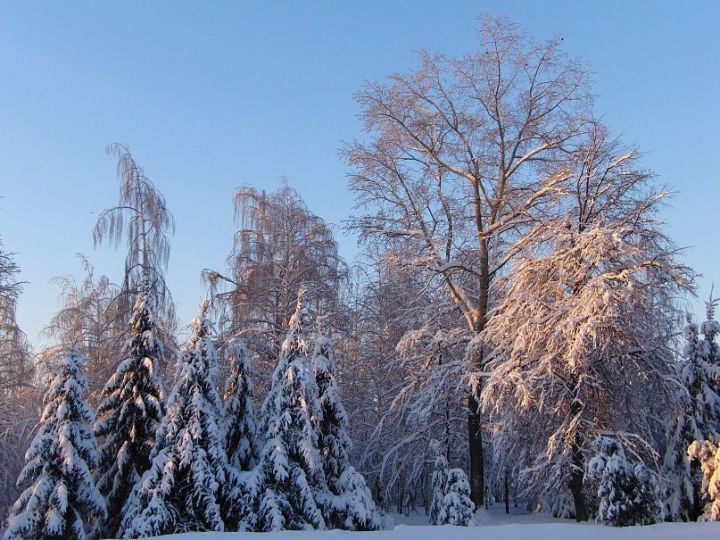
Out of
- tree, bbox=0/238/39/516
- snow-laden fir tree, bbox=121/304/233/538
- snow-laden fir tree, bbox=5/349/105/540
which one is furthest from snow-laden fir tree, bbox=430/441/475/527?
tree, bbox=0/238/39/516

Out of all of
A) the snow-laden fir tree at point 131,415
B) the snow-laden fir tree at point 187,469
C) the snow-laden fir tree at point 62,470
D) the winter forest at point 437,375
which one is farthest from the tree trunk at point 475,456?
the snow-laden fir tree at point 62,470

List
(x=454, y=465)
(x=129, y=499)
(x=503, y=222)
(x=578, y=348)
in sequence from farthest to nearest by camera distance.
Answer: (x=454, y=465) < (x=503, y=222) < (x=129, y=499) < (x=578, y=348)

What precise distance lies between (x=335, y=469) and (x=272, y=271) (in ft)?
29.9

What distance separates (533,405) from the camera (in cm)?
1622

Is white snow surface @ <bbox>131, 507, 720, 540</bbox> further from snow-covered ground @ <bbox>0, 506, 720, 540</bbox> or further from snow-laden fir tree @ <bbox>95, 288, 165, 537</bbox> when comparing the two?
snow-laden fir tree @ <bbox>95, 288, 165, 537</bbox>

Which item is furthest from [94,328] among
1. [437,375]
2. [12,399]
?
[437,375]

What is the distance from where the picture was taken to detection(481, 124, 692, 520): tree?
15133 mm

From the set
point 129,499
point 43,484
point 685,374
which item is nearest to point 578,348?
point 685,374

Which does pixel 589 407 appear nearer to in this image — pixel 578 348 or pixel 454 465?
pixel 578 348

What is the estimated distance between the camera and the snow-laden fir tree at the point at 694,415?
655 inches

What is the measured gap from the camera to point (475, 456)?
1991cm

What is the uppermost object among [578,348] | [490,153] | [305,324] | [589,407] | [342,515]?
[490,153]

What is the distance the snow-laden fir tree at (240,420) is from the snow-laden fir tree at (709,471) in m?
10.5

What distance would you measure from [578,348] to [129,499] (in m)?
10.5
